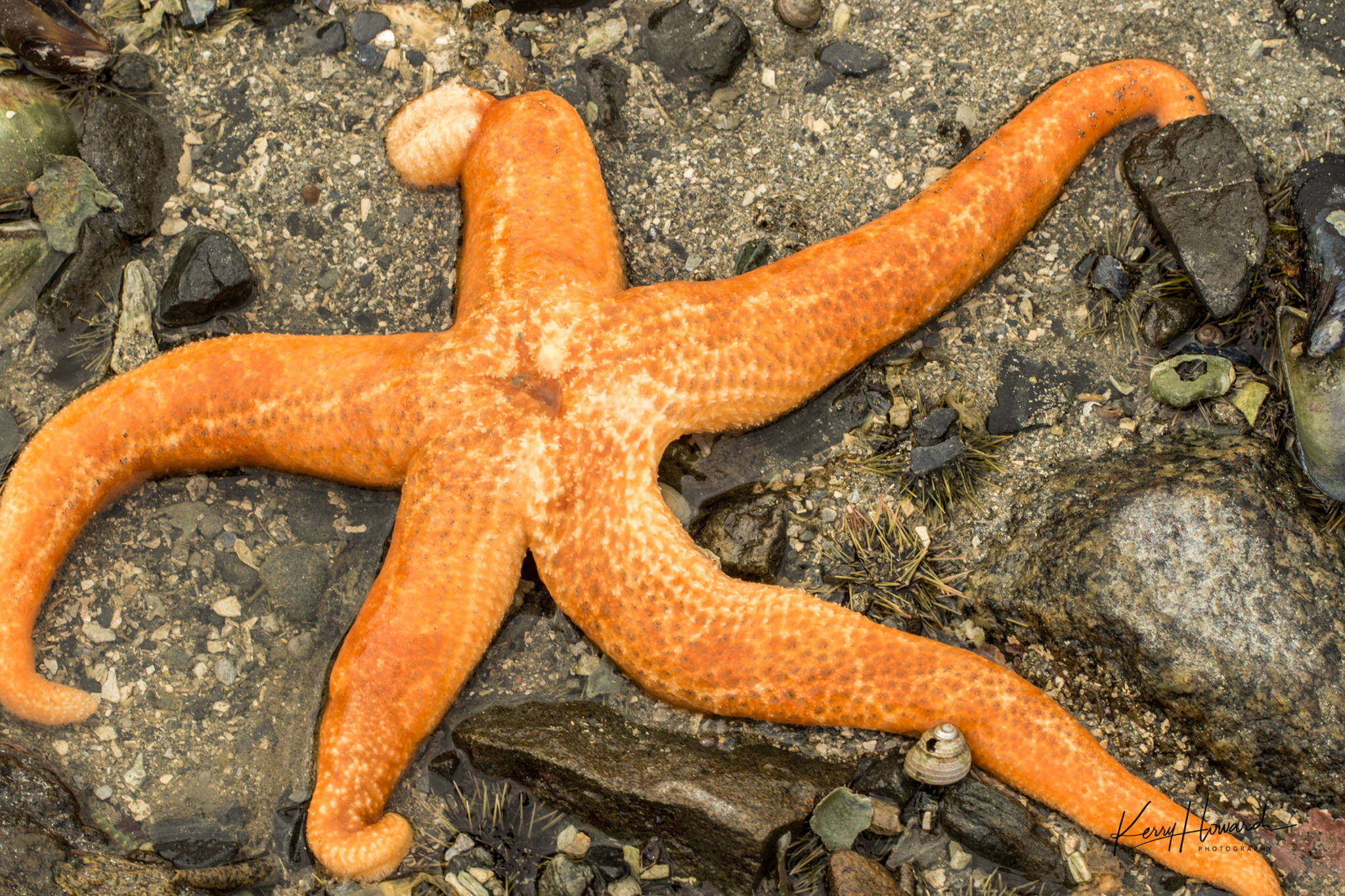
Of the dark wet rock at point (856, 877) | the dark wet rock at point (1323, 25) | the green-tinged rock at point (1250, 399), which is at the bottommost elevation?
the dark wet rock at point (856, 877)

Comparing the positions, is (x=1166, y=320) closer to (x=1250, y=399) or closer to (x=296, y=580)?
(x=1250, y=399)

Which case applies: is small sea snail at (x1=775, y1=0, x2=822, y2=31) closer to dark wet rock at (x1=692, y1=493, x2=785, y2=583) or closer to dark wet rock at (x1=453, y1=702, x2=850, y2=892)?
dark wet rock at (x1=692, y1=493, x2=785, y2=583)

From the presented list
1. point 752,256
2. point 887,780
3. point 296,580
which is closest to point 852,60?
point 752,256

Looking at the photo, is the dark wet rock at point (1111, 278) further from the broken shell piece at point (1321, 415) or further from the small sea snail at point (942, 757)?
the small sea snail at point (942, 757)

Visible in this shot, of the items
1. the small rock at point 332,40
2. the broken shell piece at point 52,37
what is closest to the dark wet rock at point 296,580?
the small rock at point 332,40

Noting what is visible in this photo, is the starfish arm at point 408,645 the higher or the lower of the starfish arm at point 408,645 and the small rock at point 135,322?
the lower

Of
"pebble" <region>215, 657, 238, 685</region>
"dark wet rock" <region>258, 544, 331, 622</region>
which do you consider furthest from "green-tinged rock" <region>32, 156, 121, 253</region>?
"pebble" <region>215, 657, 238, 685</region>

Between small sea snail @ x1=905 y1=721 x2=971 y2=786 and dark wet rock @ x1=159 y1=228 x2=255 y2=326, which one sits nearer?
small sea snail @ x1=905 y1=721 x2=971 y2=786
